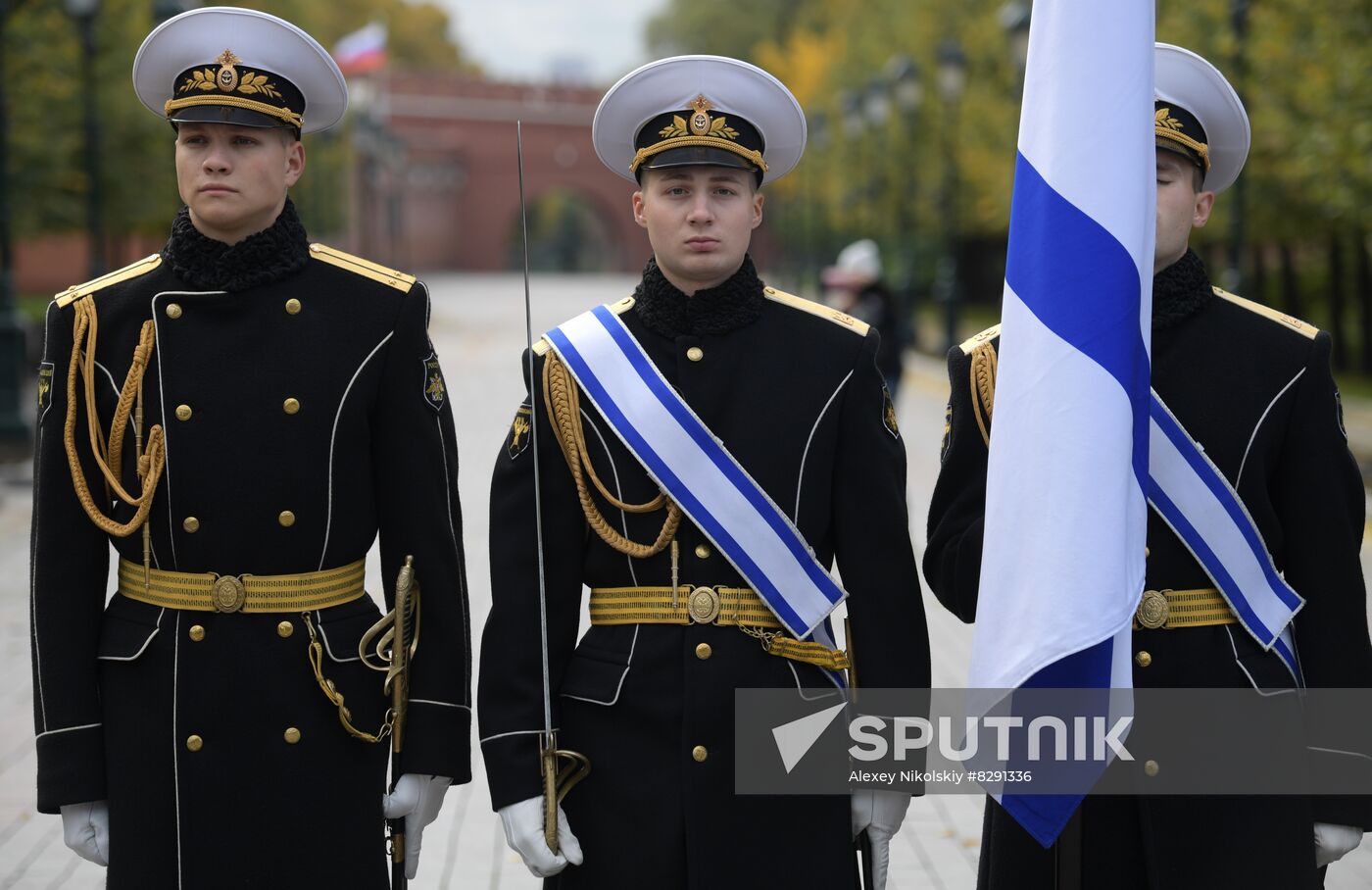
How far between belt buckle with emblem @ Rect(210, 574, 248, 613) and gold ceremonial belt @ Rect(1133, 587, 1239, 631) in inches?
65.2

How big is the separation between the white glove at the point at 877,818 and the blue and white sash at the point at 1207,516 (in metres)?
0.70

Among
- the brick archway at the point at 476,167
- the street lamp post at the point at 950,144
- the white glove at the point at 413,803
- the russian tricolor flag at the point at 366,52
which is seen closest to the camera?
the white glove at the point at 413,803

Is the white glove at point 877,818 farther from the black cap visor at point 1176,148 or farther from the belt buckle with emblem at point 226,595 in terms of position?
the black cap visor at point 1176,148

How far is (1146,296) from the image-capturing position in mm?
3023

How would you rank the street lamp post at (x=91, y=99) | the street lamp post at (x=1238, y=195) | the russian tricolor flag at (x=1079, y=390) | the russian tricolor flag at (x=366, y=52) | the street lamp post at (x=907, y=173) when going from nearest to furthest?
the russian tricolor flag at (x=1079, y=390) < the street lamp post at (x=1238, y=195) < the street lamp post at (x=91, y=99) < the street lamp post at (x=907, y=173) < the russian tricolor flag at (x=366, y=52)

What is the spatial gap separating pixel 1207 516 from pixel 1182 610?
0.19 metres

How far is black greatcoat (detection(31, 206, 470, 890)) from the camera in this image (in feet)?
10.8

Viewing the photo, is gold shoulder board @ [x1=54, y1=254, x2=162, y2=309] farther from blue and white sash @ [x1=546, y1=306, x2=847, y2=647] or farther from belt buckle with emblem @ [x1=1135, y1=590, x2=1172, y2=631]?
belt buckle with emblem @ [x1=1135, y1=590, x2=1172, y2=631]

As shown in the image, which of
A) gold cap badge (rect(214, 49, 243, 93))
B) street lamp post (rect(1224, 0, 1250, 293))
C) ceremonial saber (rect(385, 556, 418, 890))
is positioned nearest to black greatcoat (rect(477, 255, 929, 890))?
ceremonial saber (rect(385, 556, 418, 890))

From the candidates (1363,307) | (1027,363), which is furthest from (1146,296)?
(1363,307)

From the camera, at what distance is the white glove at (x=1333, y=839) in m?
3.27

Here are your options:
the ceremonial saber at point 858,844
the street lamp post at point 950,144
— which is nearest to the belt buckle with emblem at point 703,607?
the ceremonial saber at point 858,844

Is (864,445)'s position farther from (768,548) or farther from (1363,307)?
(1363,307)

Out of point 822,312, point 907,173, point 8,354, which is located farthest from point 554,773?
point 907,173
